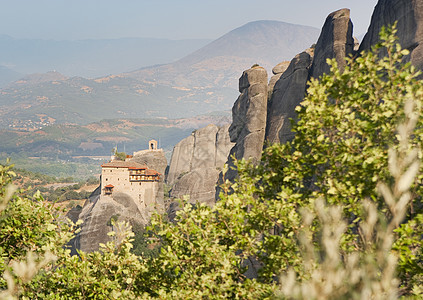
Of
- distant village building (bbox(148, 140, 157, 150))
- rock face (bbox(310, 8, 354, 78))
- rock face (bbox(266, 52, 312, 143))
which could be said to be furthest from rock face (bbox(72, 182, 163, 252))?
distant village building (bbox(148, 140, 157, 150))

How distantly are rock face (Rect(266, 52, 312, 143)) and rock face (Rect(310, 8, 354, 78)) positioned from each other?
307 centimetres

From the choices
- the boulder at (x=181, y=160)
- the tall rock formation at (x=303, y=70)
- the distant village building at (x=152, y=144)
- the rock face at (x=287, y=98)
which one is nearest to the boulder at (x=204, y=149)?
the boulder at (x=181, y=160)

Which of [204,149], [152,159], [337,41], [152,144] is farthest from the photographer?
[204,149]

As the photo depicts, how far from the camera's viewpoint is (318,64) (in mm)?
49594

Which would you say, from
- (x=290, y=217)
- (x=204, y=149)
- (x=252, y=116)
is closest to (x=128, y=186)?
(x=252, y=116)

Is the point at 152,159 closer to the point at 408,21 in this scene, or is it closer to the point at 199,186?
the point at 199,186

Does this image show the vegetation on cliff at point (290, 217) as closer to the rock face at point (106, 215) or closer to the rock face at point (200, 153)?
the rock face at point (106, 215)

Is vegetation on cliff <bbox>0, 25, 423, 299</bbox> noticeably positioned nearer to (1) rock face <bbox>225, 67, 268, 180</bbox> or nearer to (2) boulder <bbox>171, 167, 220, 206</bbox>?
(1) rock face <bbox>225, 67, 268, 180</bbox>

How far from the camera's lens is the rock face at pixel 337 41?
155ft

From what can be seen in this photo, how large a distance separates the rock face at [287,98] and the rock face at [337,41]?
3.07 m

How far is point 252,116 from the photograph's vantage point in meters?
57.3

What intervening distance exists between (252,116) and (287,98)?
670cm

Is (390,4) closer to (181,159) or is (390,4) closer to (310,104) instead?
(310,104)

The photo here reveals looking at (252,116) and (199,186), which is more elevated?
(252,116)
